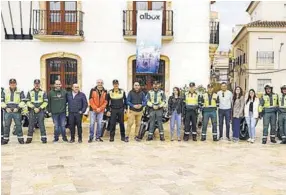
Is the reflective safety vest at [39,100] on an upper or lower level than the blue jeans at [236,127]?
upper

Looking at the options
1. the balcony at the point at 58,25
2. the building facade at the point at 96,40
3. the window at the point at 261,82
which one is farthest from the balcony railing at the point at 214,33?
the window at the point at 261,82

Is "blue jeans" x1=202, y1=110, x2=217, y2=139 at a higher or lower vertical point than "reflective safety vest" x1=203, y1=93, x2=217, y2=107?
lower

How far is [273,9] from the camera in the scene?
32812 millimetres

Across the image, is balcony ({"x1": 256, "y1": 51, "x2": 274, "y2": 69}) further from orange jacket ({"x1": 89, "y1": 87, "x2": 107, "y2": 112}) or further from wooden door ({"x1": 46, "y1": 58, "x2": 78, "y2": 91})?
orange jacket ({"x1": 89, "y1": 87, "x2": 107, "y2": 112})

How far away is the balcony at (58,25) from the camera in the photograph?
14540 millimetres

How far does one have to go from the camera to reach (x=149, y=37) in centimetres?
1441

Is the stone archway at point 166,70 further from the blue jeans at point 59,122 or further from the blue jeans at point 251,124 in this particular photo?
the blue jeans at point 59,122

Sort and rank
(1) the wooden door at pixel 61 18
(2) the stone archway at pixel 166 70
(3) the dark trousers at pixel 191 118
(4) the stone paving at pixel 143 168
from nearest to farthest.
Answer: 1. (4) the stone paving at pixel 143 168
2. (3) the dark trousers at pixel 191 118
3. (1) the wooden door at pixel 61 18
4. (2) the stone archway at pixel 166 70

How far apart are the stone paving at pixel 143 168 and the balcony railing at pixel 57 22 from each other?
18.8 feet

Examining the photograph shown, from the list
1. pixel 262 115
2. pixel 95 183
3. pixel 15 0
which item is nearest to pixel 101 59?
pixel 15 0

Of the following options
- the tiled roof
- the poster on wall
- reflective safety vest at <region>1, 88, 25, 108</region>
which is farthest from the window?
reflective safety vest at <region>1, 88, 25, 108</region>

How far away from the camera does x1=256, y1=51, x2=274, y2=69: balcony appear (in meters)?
31.0

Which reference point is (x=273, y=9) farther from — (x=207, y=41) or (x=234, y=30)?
(x=207, y=41)

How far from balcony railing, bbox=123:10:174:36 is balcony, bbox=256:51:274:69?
17.9 meters
